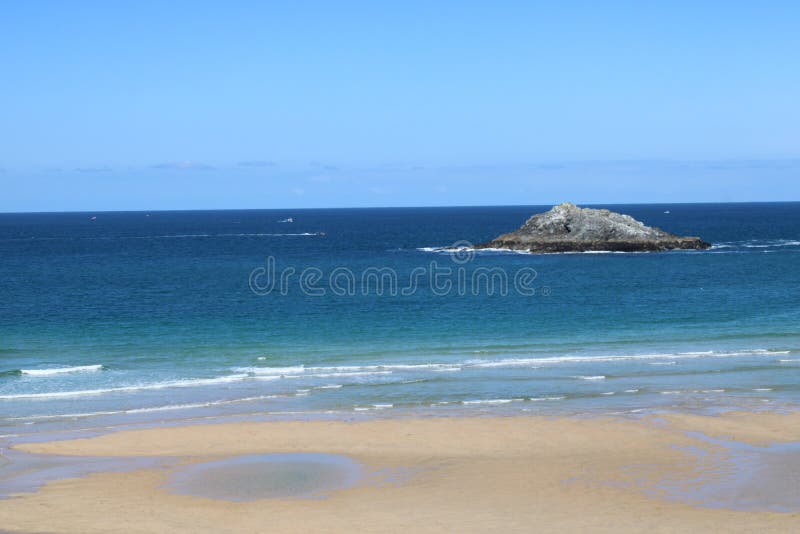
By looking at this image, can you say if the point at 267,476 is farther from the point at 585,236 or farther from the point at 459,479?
the point at 585,236

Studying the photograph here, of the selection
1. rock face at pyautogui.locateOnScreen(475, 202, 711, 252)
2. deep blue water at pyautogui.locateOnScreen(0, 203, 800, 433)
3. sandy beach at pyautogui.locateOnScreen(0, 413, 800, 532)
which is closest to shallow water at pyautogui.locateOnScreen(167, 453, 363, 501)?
Answer: sandy beach at pyautogui.locateOnScreen(0, 413, 800, 532)

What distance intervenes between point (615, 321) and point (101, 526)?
31.4 m

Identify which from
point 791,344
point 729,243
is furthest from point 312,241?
point 791,344

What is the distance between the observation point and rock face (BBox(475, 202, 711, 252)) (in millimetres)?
85688

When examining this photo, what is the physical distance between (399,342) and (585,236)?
5313 centimetres

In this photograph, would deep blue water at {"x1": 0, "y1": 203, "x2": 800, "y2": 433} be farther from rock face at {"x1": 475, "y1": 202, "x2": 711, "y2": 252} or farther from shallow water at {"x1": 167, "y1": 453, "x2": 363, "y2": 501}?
rock face at {"x1": 475, "y1": 202, "x2": 711, "y2": 252}

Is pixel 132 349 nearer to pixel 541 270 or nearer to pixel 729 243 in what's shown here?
pixel 541 270

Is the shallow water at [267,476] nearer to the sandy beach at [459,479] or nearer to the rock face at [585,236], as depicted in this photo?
the sandy beach at [459,479]

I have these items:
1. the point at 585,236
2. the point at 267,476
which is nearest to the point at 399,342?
the point at 267,476

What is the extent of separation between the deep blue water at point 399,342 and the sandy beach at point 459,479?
8.43 ft

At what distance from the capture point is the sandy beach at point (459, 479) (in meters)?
16.0

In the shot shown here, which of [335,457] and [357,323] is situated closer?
[335,457]

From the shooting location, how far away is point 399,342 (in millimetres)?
38125

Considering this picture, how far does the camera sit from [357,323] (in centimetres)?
4294
